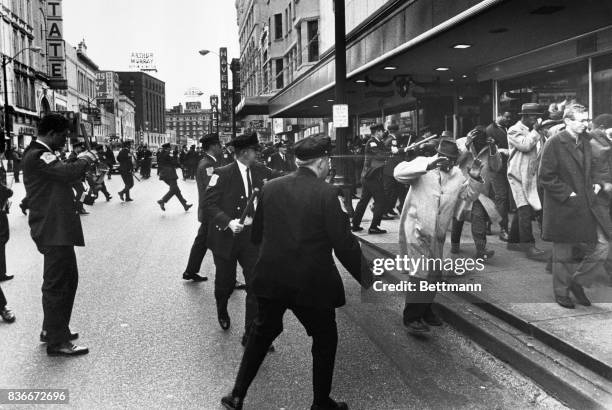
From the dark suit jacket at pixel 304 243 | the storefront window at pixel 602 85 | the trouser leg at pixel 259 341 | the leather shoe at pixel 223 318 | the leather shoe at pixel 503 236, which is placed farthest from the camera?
the storefront window at pixel 602 85

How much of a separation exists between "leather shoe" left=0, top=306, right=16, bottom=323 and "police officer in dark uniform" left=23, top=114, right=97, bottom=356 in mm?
1151

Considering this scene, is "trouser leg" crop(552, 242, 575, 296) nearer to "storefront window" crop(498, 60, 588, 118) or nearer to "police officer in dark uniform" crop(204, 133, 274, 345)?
"police officer in dark uniform" crop(204, 133, 274, 345)

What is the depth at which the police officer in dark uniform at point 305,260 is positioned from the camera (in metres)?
3.73

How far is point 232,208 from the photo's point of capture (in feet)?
18.4

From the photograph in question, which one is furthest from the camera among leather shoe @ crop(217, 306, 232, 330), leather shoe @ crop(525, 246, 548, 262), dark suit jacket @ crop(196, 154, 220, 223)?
leather shoe @ crop(525, 246, 548, 262)

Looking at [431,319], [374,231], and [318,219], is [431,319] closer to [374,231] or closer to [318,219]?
[318,219]

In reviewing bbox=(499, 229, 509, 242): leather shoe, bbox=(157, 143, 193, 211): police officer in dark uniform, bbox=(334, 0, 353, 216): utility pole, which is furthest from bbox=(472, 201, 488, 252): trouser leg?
bbox=(157, 143, 193, 211): police officer in dark uniform

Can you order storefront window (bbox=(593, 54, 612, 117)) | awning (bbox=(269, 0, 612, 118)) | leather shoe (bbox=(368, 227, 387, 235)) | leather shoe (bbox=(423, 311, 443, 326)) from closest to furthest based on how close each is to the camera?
1. leather shoe (bbox=(423, 311, 443, 326))
2. awning (bbox=(269, 0, 612, 118))
3. storefront window (bbox=(593, 54, 612, 117))
4. leather shoe (bbox=(368, 227, 387, 235))

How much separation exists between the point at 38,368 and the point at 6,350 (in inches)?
25.7

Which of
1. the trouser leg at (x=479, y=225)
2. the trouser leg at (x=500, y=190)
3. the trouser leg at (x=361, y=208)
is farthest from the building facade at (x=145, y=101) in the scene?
the trouser leg at (x=479, y=225)

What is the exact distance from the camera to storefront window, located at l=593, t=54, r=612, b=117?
10.8 m

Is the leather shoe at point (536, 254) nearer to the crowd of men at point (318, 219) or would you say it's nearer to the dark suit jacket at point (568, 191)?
the crowd of men at point (318, 219)

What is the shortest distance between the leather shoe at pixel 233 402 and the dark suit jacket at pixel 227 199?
5.97 ft

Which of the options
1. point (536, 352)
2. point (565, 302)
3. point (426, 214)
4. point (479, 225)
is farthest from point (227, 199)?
point (479, 225)
